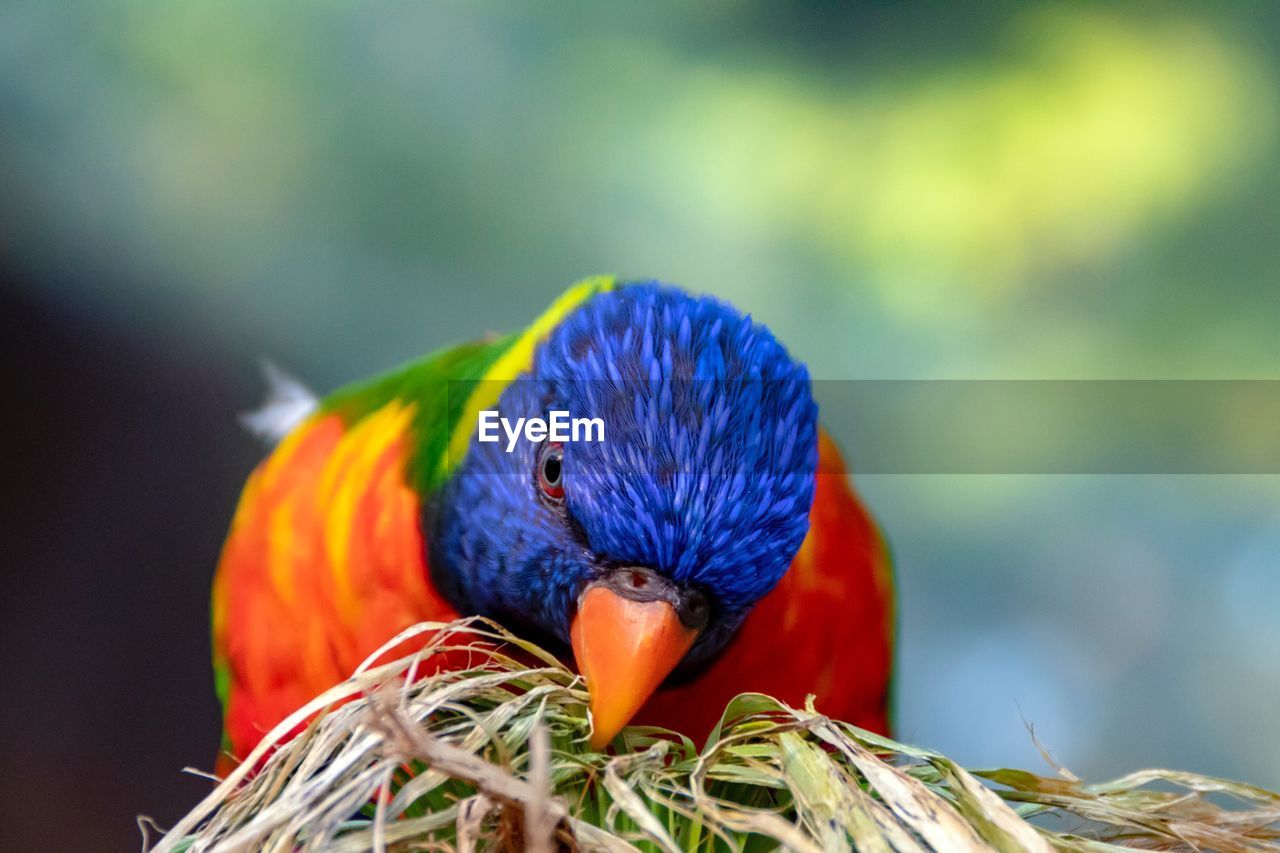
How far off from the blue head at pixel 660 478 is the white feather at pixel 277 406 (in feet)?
3.80

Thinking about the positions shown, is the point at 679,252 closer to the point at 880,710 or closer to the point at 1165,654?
the point at 880,710

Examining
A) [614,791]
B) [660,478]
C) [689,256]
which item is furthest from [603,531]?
[689,256]

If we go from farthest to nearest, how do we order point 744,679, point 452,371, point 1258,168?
point 1258,168 < point 452,371 < point 744,679

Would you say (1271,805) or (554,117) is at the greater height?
(554,117)

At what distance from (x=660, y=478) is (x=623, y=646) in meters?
0.15

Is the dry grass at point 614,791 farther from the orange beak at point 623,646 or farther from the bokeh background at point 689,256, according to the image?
the bokeh background at point 689,256

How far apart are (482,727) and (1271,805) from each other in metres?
0.55

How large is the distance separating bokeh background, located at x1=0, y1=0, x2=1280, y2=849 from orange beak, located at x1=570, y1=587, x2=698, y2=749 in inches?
51.1

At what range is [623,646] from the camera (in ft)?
2.66

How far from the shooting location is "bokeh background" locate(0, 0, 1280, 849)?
6.46 ft

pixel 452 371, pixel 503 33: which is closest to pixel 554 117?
pixel 503 33

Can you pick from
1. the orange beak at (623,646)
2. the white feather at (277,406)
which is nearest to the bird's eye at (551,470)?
the orange beak at (623,646)

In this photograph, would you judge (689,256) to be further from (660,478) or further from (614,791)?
(614,791)

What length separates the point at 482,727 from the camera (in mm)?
585
